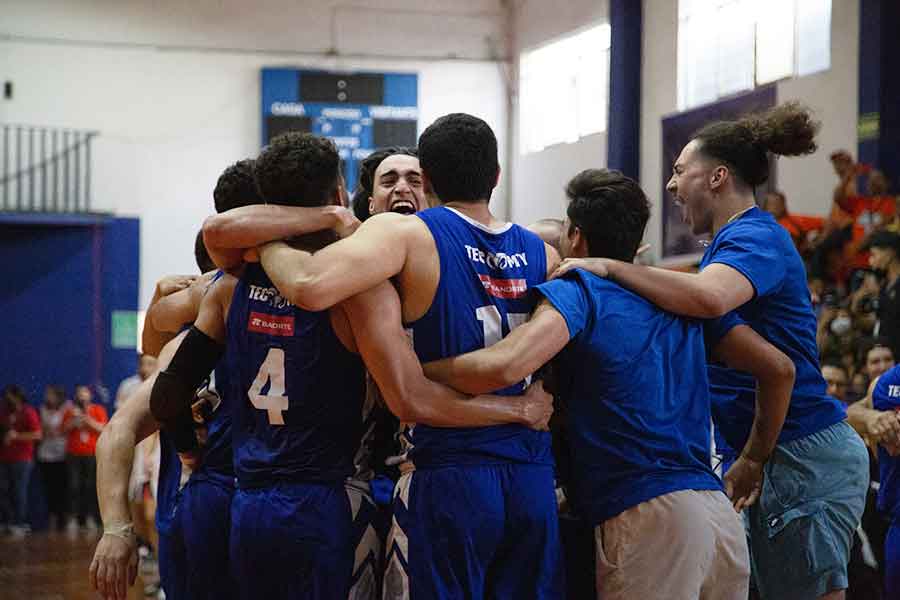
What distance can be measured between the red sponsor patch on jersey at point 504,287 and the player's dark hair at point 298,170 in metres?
0.53

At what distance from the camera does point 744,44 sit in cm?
1491

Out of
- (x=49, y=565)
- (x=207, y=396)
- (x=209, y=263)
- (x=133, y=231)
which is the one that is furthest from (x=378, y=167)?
(x=133, y=231)

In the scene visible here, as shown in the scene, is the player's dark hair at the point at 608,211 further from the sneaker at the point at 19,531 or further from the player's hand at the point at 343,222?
the sneaker at the point at 19,531

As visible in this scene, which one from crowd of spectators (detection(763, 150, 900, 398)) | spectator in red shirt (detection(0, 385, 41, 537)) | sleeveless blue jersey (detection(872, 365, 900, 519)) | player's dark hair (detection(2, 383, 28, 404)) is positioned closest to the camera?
sleeveless blue jersey (detection(872, 365, 900, 519))

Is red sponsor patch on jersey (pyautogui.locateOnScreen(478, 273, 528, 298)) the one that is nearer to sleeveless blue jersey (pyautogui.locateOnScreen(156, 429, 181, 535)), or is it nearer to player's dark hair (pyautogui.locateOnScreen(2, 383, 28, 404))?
sleeveless blue jersey (pyautogui.locateOnScreen(156, 429, 181, 535))

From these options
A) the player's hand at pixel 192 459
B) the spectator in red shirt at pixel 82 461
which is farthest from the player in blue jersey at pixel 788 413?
the spectator in red shirt at pixel 82 461

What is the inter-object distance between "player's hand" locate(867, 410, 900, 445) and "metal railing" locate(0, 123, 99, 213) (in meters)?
15.5

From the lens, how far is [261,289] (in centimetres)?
348

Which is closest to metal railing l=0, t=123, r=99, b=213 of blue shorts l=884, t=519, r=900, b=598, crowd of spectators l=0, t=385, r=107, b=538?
crowd of spectators l=0, t=385, r=107, b=538

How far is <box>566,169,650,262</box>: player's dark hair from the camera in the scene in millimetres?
3449

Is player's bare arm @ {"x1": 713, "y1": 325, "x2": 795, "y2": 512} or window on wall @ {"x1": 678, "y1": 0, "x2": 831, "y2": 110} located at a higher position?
window on wall @ {"x1": 678, "y1": 0, "x2": 831, "y2": 110}

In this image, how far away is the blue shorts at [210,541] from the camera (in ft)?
12.6

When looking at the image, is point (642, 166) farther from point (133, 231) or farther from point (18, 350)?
point (18, 350)

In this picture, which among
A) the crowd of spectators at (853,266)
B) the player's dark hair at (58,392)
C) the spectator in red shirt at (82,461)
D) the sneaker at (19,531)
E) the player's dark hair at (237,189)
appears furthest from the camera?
the player's dark hair at (58,392)
